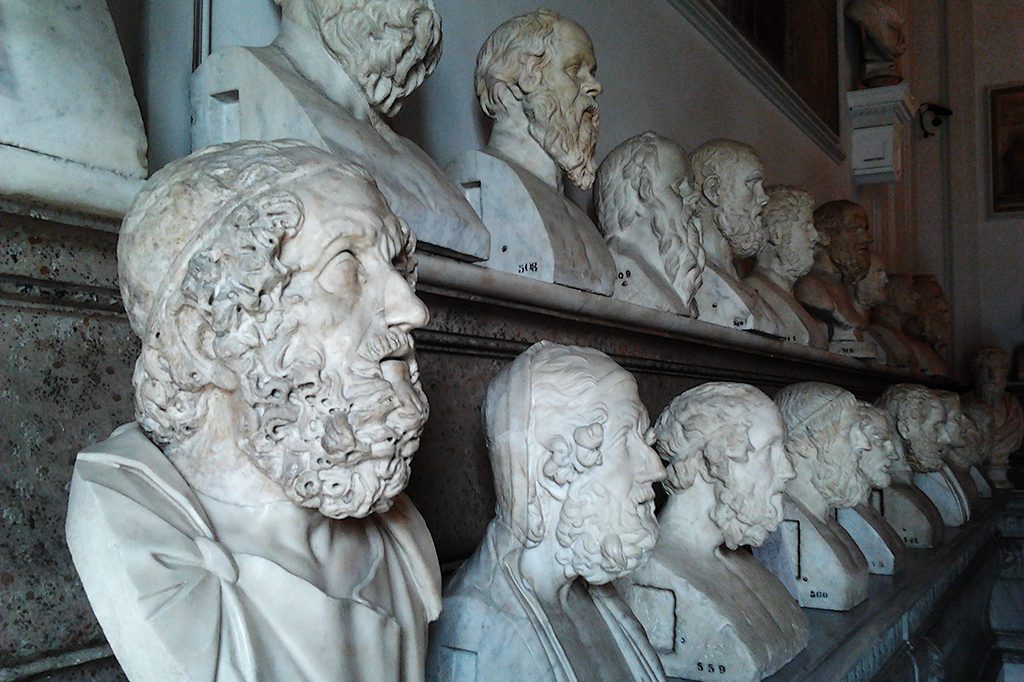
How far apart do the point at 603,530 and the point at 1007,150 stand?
11.9 meters

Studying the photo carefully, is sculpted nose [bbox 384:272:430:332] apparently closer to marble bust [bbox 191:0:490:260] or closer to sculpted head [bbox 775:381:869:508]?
marble bust [bbox 191:0:490:260]

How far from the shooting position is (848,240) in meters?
7.27

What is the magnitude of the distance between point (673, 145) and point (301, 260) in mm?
2851

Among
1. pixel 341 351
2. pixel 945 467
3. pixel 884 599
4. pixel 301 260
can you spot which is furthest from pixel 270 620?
pixel 945 467

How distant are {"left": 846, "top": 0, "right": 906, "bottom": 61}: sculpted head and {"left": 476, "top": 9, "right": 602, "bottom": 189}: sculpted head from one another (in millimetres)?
7291

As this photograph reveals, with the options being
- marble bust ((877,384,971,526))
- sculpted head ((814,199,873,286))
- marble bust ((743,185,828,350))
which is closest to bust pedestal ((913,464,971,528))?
marble bust ((877,384,971,526))

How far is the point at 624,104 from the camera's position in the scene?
514cm

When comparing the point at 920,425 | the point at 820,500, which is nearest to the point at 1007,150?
the point at 920,425

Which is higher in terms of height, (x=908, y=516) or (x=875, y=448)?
(x=875, y=448)

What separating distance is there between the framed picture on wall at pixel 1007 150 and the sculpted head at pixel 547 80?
10330 millimetres

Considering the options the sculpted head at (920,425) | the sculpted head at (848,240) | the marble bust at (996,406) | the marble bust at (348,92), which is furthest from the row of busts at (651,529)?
the marble bust at (996,406)

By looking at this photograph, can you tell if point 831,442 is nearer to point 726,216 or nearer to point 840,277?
point 726,216

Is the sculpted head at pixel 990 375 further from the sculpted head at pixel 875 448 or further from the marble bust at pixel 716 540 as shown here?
the marble bust at pixel 716 540

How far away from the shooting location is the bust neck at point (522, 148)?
359 centimetres
